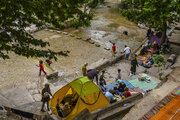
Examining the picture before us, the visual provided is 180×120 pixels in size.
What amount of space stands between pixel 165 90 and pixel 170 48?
35.3 feet

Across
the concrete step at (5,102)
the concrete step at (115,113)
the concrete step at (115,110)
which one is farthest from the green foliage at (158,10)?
the concrete step at (5,102)

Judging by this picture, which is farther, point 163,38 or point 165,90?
point 163,38

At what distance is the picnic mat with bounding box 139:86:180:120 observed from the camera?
Answer: 5387 millimetres

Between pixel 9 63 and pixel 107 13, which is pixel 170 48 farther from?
pixel 107 13

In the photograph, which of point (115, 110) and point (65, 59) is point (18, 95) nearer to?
point (115, 110)

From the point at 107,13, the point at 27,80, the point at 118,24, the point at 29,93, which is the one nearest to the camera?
the point at 29,93

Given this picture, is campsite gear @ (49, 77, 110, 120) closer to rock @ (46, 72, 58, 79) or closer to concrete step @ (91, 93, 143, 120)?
concrete step @ (91, 93, 143, 120)

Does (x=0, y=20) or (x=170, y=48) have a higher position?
(x=0, y=20)

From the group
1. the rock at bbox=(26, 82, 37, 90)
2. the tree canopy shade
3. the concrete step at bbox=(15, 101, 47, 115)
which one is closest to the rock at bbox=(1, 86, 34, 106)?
the rock at bbox=(26, 82, 37, 90)

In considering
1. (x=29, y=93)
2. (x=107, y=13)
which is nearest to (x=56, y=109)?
(x=29, y=93)

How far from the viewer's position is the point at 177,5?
13992 millimetres

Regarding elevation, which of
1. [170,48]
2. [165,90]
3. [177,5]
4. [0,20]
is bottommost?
[170,48]

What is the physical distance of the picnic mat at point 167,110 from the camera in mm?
5387

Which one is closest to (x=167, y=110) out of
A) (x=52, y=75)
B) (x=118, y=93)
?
(x=118, y=93)
